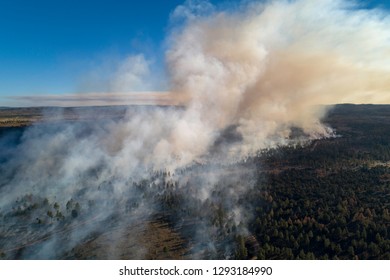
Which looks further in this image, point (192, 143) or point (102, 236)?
point (192, 143)

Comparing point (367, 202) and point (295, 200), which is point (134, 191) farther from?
point (367, 202)

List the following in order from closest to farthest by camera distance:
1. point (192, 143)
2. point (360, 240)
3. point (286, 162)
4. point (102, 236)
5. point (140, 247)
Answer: point (360, 240) < point (140, 247) < point (102, 236) < point (286, 162) < point (192, 143)

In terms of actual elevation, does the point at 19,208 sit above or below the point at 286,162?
below

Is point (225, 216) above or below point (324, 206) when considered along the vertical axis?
below

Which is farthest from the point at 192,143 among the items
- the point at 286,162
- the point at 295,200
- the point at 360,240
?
the point at 360,240

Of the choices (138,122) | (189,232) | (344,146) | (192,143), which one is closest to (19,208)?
(189,232)

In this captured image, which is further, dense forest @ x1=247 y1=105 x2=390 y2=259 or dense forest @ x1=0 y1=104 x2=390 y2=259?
dense forest @ x1=0 y1=104 x2=390 y2=259

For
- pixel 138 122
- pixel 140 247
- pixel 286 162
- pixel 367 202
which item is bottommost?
pixel 140 247

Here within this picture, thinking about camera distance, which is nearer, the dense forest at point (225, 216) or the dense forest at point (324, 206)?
the dense forest at point (324, 206)

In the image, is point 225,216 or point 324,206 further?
point 324,206

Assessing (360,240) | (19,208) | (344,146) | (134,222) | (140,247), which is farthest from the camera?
(344,146)
